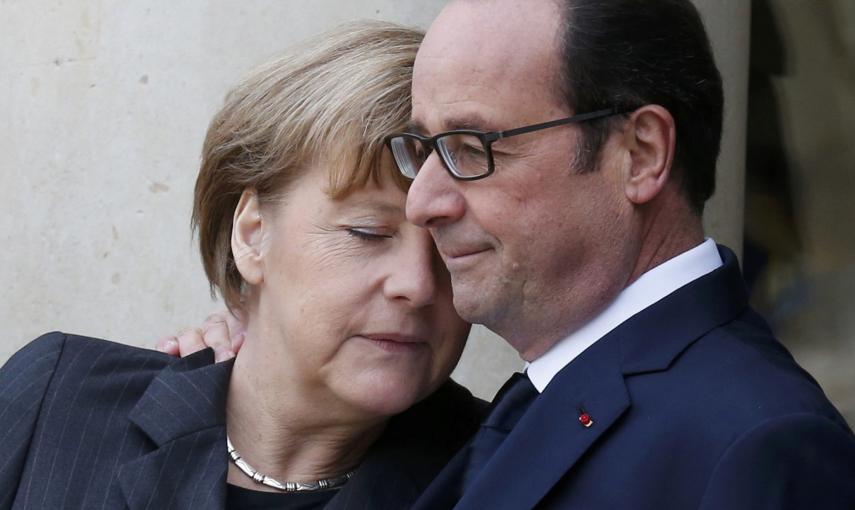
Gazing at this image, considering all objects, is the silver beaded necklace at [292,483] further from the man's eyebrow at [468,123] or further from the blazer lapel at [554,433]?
the man's eyebrow at [468,123]

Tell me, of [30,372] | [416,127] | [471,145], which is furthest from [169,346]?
[471,145]

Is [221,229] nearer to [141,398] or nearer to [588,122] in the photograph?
[141,398]

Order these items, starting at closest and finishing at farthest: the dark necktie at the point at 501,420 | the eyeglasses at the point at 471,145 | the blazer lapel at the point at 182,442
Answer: the eyeglasses at the point at 471,145 → the dark necktie at the point at 501,420 → the blazer lapel at the point at 182,442

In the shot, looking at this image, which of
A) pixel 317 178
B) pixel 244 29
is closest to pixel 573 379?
pixel 317 178

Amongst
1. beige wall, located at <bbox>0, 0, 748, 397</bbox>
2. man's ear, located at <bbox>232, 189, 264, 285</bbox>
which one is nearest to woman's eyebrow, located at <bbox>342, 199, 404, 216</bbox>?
man's ear, located at <bbox>232, 189, 264, 285</bbox>

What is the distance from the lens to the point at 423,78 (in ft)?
8.13

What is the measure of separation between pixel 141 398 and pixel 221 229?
0.43 metres

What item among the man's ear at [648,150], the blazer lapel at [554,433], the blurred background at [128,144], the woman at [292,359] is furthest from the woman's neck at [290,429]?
the blurred background at [128,144]

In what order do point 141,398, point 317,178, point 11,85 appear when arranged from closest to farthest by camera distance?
1. point 317,178
2. point 141,398
3. point 11,85

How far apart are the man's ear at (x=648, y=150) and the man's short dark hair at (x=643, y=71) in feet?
0.09

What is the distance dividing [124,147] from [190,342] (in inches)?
36.1

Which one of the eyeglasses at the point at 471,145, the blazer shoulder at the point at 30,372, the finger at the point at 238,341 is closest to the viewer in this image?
the eyeglasses at the point at 471,145

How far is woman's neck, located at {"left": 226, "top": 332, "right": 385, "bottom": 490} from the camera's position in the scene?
9.54ft

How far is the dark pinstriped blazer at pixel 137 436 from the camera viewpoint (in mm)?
2895
